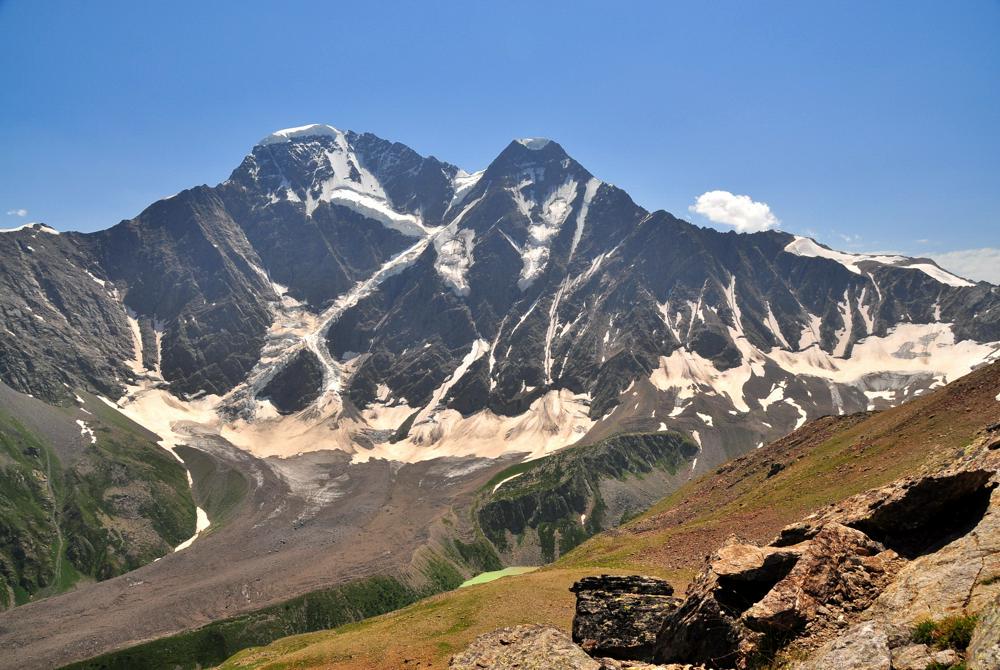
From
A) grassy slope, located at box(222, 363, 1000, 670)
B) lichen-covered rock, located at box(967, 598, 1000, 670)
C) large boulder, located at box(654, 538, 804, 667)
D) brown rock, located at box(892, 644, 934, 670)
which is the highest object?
lichen-covered rock, located at box(967, 598, 1000, 670)

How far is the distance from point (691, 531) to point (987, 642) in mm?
53611

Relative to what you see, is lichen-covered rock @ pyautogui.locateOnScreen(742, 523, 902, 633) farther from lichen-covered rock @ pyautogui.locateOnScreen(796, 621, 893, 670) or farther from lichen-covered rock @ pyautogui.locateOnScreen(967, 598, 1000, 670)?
lichen-covered rock @ pyautogui.locateOnScreen(967, 598, 1000, 670)

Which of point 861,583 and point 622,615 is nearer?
point 861,583

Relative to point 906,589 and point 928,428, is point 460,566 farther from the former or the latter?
point 906,589

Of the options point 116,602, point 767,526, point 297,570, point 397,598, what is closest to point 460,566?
point 397,598

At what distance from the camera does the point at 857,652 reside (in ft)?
41.8

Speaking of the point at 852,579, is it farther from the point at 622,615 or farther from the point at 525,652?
the point at 622,615

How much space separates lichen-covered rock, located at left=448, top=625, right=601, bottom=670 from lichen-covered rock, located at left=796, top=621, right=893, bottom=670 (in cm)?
692

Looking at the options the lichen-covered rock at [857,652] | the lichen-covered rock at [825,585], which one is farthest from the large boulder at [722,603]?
the lichen-covered rock at [857,652]

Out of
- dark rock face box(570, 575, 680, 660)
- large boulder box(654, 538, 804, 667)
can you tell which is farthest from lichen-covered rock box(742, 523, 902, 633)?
dark rock face box(570, 575, 680, 660)

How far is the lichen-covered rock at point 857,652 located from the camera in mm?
12242

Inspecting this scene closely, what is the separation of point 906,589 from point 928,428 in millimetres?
59496

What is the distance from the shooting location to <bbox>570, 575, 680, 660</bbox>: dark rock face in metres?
26.3

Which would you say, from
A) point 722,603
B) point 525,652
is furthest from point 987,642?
point 525,652
